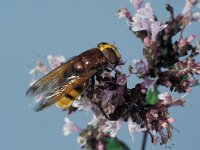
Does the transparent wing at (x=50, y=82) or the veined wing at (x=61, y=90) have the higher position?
the transparent wing at (x=50, y=82)

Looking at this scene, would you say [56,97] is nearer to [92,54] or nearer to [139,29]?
[92,54]

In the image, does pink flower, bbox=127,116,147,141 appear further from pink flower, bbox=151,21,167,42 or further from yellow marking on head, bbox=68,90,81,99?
pink flower, bbox=151,21,167,42

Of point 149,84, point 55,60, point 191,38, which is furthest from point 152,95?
point 55,60

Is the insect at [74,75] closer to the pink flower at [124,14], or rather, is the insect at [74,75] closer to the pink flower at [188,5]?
the pink flower at [124,14]

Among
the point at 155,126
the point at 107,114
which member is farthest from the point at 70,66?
the point at 155,126

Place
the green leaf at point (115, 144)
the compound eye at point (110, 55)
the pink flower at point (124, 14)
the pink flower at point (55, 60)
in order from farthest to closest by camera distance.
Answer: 1. the pink flower at point (55, 60)
2. the pink flower at point (124, 14)
3. the green leaf at point (115, 144)
4. the compound eye at point (110, 55)

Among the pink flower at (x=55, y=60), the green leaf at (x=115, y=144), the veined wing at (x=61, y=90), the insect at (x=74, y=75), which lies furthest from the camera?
the pink flower at (x=55, y=60)

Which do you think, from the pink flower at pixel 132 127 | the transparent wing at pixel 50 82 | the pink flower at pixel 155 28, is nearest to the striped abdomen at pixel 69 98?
the transparent wing at pixel 50 82

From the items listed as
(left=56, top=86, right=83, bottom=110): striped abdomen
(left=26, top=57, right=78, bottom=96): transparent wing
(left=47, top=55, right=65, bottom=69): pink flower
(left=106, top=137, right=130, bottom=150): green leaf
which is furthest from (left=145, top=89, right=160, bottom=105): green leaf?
(left=47, top=55, right=65, bottom=69): pink flower
